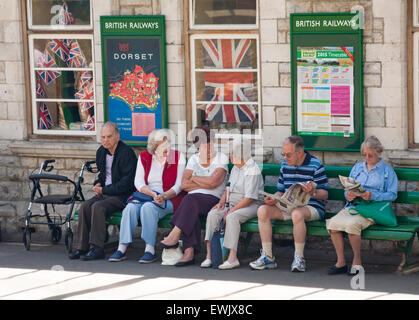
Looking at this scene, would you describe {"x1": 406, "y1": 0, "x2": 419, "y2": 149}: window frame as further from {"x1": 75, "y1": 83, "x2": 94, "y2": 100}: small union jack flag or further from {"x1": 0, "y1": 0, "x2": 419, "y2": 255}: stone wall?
{"x1": 75, "y1": 83, "x2": 94, "y2": 100}: small union jack flag

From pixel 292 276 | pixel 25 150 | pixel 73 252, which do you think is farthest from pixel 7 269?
pixel 292 276

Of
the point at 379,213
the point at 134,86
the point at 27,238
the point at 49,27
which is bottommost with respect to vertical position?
the point at 27,238

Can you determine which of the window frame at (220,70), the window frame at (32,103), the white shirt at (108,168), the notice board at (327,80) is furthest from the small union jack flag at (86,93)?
the notice board at (327,80)

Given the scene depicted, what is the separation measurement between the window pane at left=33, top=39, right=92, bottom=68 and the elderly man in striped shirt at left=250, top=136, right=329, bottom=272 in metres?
3.26

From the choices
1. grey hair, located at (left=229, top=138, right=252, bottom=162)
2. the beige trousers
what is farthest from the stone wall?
the beige trousers

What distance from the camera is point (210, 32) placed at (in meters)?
10.8

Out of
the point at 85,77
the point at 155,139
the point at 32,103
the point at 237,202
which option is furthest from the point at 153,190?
the point at 32,103

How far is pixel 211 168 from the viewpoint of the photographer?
10.1 meters

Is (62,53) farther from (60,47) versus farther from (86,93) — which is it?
(86,93)

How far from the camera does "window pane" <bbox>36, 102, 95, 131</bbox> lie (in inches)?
458

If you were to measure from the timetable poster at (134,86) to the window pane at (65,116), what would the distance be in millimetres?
486

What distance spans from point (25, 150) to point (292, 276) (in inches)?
168

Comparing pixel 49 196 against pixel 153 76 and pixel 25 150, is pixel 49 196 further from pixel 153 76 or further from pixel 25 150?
pixel 153 76

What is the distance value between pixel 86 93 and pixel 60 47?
684mm
